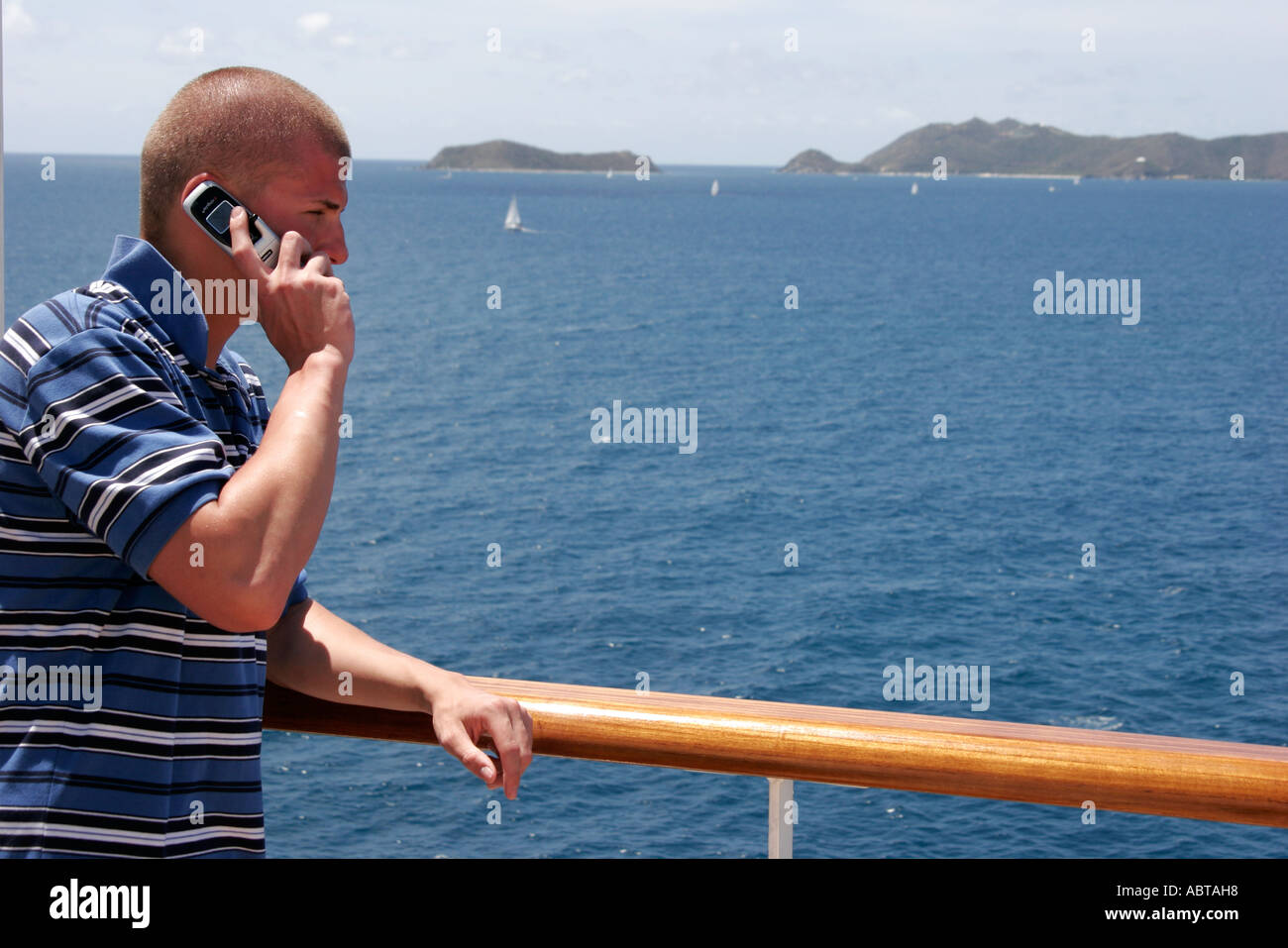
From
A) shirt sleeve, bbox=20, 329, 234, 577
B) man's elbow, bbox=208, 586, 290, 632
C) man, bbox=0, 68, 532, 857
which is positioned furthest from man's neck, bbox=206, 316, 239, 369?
man's elbow, bbox=208, 586, 290, 632

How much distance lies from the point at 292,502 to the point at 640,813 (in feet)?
73.1

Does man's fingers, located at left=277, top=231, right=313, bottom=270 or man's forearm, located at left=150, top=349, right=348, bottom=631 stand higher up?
man's fingers, located at left=277, top=231, right=313, bottom=270

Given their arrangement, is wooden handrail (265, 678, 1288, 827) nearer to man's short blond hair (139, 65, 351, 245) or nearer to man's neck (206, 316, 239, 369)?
man's neck (206, 316, 239, 369)

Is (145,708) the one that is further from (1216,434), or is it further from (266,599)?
(1216,434)

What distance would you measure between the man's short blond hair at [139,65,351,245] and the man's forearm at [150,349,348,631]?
15.1 inches

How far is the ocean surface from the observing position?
23.5 metres

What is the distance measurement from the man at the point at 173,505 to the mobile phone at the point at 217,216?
16mm

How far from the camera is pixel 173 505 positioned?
1.17 m

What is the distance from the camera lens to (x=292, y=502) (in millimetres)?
1206

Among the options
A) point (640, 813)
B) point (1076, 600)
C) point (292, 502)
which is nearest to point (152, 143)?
point (292, 502)

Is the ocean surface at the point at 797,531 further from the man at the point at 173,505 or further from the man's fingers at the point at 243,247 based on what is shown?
the man's fingers at the point at 243,247

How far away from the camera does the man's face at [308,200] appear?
1.44 m

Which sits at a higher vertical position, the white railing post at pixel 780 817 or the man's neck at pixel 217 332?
the man's neck at pixel 217 332

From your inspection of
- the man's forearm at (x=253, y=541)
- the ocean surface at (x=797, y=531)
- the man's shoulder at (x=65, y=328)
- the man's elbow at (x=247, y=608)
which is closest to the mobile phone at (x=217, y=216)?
the man's shoulder at (x=65, y=328)
